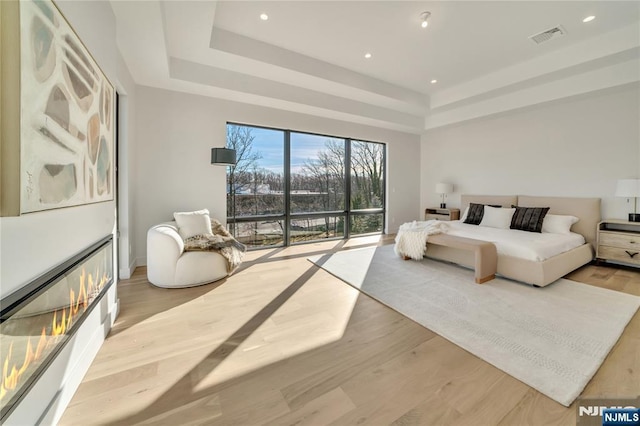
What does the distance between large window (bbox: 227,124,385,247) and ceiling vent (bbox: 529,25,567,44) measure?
3.54 meters

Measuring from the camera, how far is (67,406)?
1.44m

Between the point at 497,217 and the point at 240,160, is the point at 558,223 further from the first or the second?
the point at 240,160

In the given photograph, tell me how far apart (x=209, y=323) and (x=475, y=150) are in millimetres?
6436

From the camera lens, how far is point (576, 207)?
4.49 meters

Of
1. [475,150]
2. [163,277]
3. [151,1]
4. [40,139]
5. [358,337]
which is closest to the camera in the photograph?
[40,139]

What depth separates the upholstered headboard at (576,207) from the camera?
4.31 metres

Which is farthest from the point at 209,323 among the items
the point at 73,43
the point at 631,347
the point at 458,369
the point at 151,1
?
the point at 631,347

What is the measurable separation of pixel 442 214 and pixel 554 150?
2.46 metres

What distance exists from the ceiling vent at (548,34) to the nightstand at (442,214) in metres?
3.56

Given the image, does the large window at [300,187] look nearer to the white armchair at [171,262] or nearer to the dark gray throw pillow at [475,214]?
the white armchair at [171,262]

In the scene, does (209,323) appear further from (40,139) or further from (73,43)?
(73,43)

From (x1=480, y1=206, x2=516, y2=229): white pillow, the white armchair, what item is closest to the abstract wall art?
the white armchair

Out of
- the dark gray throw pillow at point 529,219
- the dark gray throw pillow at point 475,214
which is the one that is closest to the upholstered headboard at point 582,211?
the dark gray throw pillow at point 529,219

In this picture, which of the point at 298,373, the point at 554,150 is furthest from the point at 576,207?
the point at 298,373
